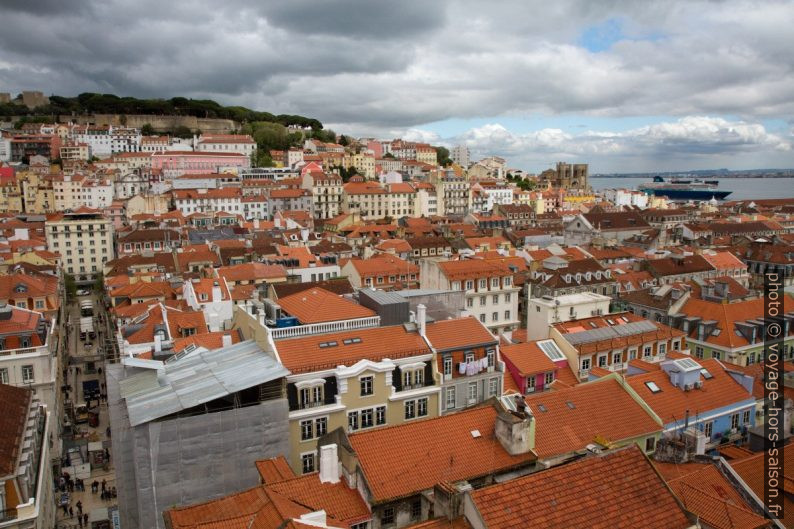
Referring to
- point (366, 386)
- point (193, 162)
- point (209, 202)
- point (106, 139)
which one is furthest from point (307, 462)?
point (106, 139)

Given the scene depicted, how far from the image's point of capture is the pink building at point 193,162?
14262cm

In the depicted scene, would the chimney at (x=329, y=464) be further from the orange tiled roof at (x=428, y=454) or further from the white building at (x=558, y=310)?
the white building at (x=558, y=310)

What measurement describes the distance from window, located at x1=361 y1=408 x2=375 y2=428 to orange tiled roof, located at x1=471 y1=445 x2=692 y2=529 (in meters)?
10.6

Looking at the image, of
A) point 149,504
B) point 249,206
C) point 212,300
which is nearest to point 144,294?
point 212,300

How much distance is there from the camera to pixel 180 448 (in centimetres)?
1997

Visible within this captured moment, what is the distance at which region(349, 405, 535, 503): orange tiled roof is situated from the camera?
17.6m

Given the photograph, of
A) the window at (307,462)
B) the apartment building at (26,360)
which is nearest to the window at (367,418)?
the window at (307,462)

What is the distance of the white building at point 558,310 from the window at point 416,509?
1058 inches

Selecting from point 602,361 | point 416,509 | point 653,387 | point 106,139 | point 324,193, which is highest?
point 106,139

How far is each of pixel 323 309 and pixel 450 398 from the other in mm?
7107

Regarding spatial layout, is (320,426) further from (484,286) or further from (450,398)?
(484,286)

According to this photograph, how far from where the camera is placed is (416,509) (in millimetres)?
17859

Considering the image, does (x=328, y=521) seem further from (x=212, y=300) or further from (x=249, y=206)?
(x=249, y=206)

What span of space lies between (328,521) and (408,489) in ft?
9.80
